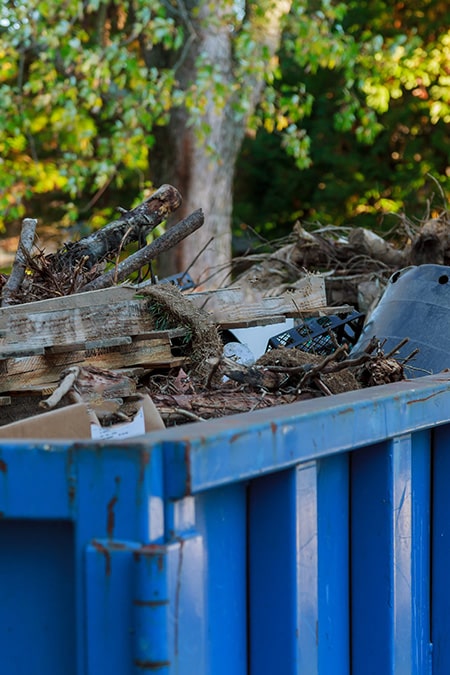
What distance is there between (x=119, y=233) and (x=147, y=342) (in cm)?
90

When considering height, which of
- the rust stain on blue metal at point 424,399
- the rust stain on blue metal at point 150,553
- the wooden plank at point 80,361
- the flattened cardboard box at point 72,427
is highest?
the wooden plank at point 80,361

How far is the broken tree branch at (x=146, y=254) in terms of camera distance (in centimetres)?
288

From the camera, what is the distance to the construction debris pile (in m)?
1.96

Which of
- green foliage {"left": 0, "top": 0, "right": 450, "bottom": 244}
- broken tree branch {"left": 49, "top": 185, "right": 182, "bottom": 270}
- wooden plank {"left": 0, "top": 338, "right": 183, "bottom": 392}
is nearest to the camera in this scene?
wooden plank {"left": 0, "top": 338, "right": 183, "bottom": 392}

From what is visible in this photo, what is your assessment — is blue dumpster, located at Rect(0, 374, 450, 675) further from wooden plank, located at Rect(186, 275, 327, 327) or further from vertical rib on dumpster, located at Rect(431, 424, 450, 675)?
wooden plank, located at Rect(186, 275, 327, 327)

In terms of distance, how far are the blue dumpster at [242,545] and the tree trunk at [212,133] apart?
8051 mm

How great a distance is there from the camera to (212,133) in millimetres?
10359

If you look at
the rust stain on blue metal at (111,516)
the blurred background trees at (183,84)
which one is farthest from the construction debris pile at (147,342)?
the blurred background trees at (183,84)

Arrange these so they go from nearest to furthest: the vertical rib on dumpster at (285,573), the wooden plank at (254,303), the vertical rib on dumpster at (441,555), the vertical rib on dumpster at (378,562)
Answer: the vertical rib on dumpster at (285,573) → the vertical rib on dumpster at (378,562) → the vertical rib on dumpster at (441,555) → the wooden plank at (254,303)

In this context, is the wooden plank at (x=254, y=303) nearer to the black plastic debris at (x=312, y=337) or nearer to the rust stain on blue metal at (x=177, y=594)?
the black plastic debris at (x=312, y=337)

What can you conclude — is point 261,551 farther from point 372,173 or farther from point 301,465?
point 372,173

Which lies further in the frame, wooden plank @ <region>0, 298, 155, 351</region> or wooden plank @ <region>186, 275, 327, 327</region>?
wooden plank @ <region>186, 275, 327, 327</region>

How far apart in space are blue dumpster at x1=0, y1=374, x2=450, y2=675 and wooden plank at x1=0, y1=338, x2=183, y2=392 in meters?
0.72

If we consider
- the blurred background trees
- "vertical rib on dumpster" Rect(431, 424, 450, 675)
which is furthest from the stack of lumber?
the blurred background trees
